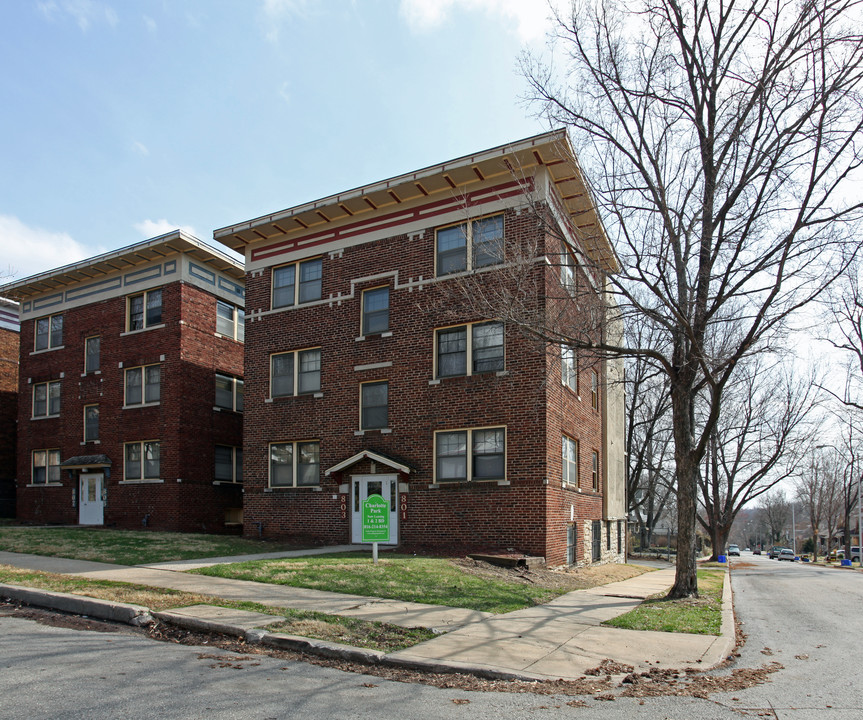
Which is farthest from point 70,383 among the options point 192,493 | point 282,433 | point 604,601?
point 604,601

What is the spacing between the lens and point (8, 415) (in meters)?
32.6

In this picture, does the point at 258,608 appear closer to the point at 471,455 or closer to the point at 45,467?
the point at 471,455

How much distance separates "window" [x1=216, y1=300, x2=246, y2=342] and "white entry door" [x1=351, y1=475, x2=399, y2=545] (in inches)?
412

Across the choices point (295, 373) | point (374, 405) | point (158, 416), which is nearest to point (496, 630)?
point (374, 405)

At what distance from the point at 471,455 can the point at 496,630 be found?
962 centimetres

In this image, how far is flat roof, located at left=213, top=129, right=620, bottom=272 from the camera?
18000 millimetres

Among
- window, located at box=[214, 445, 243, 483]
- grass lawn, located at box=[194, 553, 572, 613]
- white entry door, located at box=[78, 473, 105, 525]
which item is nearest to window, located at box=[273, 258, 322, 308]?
window, located at box=[214, 445, 243, 483]

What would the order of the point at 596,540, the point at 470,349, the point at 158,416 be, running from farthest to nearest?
the point at 158,416
the point at 596,540
the point at 470,349

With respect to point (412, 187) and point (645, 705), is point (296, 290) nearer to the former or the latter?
point (412, 187)

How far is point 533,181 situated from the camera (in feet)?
60.7

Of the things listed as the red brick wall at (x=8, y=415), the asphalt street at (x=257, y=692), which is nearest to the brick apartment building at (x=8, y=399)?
the red brick wall at (x=8, y=415)

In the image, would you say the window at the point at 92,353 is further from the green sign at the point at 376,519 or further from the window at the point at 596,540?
the window at the point at 596,540

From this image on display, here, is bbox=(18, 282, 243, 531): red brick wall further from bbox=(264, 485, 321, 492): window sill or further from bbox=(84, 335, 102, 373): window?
bbox=(264, 485, 321, 492): window sill

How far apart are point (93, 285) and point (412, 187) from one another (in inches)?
610
